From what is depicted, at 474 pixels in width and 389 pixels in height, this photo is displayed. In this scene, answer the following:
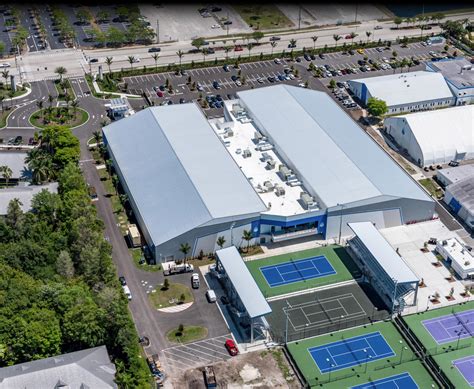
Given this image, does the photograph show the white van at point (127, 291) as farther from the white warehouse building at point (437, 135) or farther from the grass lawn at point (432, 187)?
the white warehouse building at point (437, 135)

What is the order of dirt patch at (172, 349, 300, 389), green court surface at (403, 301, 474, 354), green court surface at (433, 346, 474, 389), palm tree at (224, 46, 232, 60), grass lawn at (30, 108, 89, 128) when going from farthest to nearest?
palm tree at (224, 46, 232, 60) → grass lawn at (30, 108, 89, 128) → green court surface at (403, 301, 474, 354) → green court surface at (433, 346, 474, 389) → dirt patch at (172, 349, 300, 389)

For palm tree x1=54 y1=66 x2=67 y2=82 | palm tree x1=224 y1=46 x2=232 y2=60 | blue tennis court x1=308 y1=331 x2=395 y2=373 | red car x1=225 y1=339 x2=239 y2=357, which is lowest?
blue tennis court x1=308 y1=331 x2=395 y2=373

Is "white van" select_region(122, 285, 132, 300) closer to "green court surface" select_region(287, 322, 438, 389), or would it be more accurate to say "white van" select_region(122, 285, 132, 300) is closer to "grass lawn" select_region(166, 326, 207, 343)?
"grass lawn" select_region(166, 326, 207, 343)

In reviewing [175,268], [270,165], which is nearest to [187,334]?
[175,268]

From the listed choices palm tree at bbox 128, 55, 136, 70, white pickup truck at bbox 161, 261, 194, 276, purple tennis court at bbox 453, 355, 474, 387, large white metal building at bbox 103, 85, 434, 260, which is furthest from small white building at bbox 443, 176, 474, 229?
palm tree at bbox 128, 55, 136, 70

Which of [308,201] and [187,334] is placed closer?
[187,334]

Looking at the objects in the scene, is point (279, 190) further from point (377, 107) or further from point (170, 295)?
point (377, 107)

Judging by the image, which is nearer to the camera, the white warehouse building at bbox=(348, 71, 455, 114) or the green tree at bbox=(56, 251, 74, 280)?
the green tree at bbox=(56, 251, 74, 280)

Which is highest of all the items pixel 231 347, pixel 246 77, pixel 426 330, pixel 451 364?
pixel 246 77

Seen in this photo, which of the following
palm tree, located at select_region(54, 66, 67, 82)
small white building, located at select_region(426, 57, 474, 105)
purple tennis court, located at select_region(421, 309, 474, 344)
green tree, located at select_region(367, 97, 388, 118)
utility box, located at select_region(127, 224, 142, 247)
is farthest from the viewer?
palm tree, located at select_region(54, 66, 67, 82)
